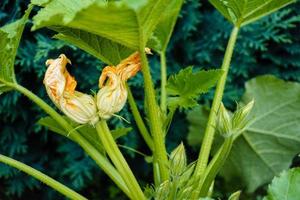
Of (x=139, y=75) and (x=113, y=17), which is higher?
(x=113, y=17)

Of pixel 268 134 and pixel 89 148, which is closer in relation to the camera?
pixel 89 148

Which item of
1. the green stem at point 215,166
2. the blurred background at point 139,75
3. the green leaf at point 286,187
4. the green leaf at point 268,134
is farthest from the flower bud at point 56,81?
the green leaf at point 268,134

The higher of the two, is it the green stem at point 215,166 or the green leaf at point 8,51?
the green leaf at point 8,51

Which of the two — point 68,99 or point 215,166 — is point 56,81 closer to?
point 68,99

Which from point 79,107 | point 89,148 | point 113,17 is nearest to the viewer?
point 113,17

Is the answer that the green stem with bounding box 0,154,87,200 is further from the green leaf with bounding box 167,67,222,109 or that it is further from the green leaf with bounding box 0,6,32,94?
the green leaf with bounding box 167,67,222,109

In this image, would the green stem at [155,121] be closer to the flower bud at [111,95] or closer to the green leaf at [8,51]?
the flower bud at [111,95]

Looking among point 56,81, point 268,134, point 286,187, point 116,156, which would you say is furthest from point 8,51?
point 268,134

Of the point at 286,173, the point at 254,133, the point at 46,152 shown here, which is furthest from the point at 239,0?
the point at 46,152
